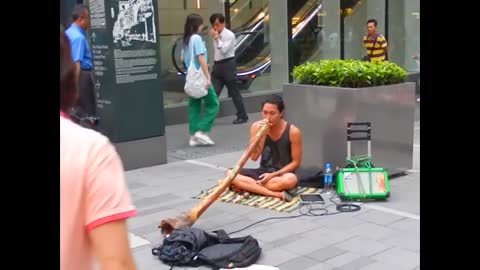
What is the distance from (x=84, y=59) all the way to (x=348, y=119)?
3.14 metres

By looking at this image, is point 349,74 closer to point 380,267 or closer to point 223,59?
point 380,267

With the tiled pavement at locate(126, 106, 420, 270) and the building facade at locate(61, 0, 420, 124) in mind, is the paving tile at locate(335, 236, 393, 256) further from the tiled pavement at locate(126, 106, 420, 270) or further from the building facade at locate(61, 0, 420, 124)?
the building facade at locate(61, 0, 420, 124)

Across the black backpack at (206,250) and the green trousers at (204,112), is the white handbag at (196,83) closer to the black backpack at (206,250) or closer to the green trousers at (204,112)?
the green trousers at (204,112)

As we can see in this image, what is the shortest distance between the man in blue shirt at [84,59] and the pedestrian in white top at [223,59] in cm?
297


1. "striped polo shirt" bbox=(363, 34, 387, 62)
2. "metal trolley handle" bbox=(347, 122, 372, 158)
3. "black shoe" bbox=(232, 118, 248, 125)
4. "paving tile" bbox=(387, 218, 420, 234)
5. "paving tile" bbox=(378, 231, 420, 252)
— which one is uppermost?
"striped polo shirt" bbox=(363, 34, 387, 62)

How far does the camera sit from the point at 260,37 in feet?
42.5

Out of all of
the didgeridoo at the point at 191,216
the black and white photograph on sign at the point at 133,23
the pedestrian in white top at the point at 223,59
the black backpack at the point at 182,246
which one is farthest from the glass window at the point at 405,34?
the black backpack at the point at 182,246

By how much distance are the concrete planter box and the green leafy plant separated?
14 cm

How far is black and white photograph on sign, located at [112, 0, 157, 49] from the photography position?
24.2 ft

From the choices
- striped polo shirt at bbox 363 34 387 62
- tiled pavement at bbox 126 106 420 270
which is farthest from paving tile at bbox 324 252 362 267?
striped polo shirt at bbox 363 34 387 62

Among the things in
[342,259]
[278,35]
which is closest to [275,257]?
[342,259]

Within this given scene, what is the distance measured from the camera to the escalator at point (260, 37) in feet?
40.9

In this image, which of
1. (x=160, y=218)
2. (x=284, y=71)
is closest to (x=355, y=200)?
(x=160, y=218)

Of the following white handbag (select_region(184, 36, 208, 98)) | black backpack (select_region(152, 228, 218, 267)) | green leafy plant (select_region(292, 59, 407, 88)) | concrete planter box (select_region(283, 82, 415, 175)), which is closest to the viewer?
black backpack (select_region(152, 228, 218, 267))
